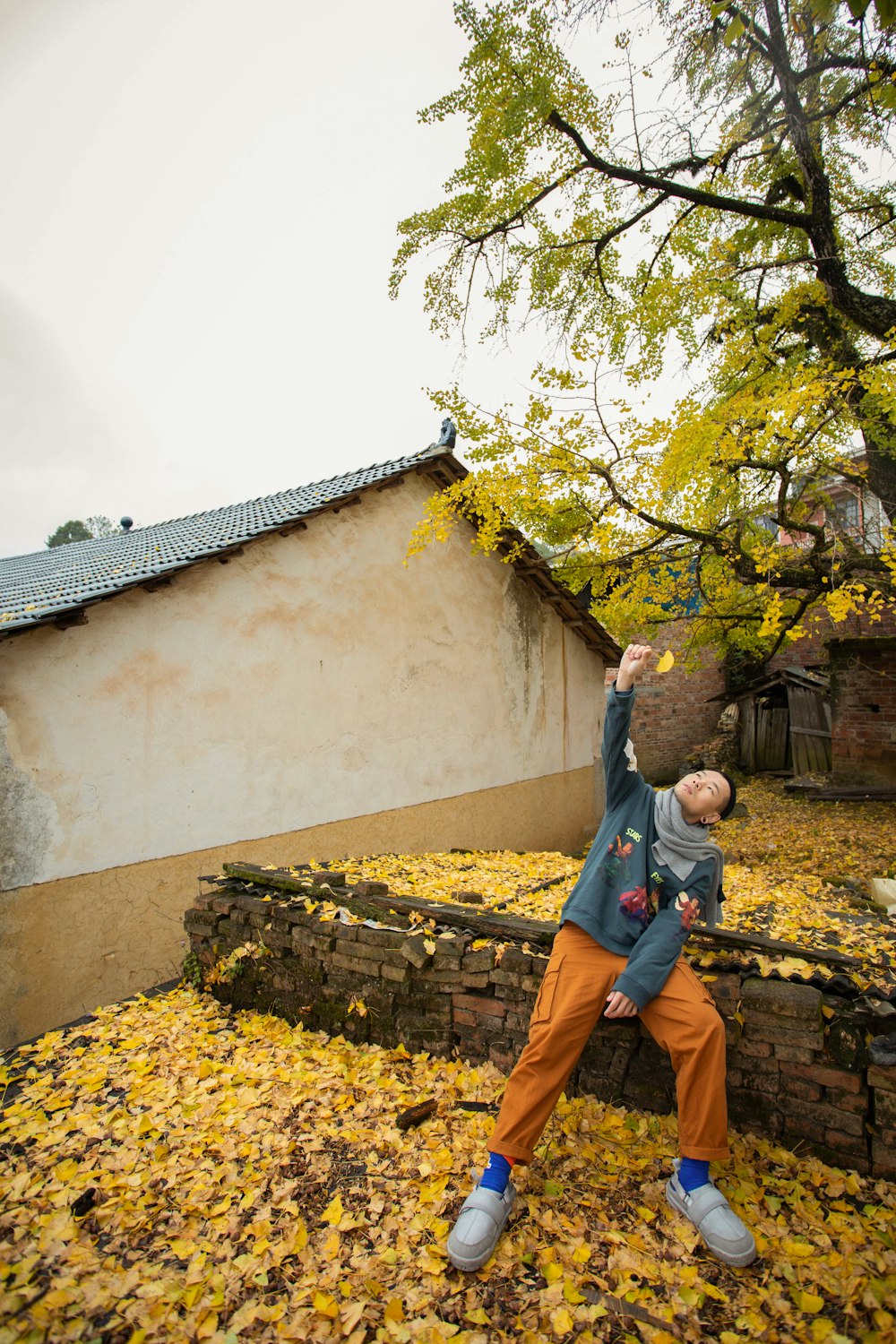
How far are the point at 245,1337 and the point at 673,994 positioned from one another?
6.15 ft

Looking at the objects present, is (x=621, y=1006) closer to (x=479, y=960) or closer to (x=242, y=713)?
(x=479, y=960)

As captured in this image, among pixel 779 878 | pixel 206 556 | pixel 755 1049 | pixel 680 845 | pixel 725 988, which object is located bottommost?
pixel 779 878

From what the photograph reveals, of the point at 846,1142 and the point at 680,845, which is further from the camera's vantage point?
the point at 680,845

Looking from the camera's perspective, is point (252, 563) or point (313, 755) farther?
point (313, 755)

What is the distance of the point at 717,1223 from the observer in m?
2.29

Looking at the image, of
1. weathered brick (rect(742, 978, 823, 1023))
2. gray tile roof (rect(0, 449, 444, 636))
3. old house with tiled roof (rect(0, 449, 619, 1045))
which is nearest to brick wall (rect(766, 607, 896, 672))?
old house with tiled roof (rect(0, 449, 619, 1045))

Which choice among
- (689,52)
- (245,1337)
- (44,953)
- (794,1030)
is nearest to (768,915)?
(794,1030)

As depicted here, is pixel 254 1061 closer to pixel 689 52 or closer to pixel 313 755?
pixel 313 755

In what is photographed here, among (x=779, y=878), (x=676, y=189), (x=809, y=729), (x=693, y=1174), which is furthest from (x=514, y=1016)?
(x=809, y=729)

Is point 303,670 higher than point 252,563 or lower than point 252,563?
lower

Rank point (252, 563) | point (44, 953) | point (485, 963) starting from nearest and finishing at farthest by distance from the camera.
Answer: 1. point (485, 963)
2. point (44, 953)
3. point (252, 563)

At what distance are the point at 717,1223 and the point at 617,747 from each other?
1790mm

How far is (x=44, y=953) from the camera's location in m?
A: 4.94

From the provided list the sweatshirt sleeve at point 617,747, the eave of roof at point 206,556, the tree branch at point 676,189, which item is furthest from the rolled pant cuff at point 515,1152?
the tree branch at point 676,189
